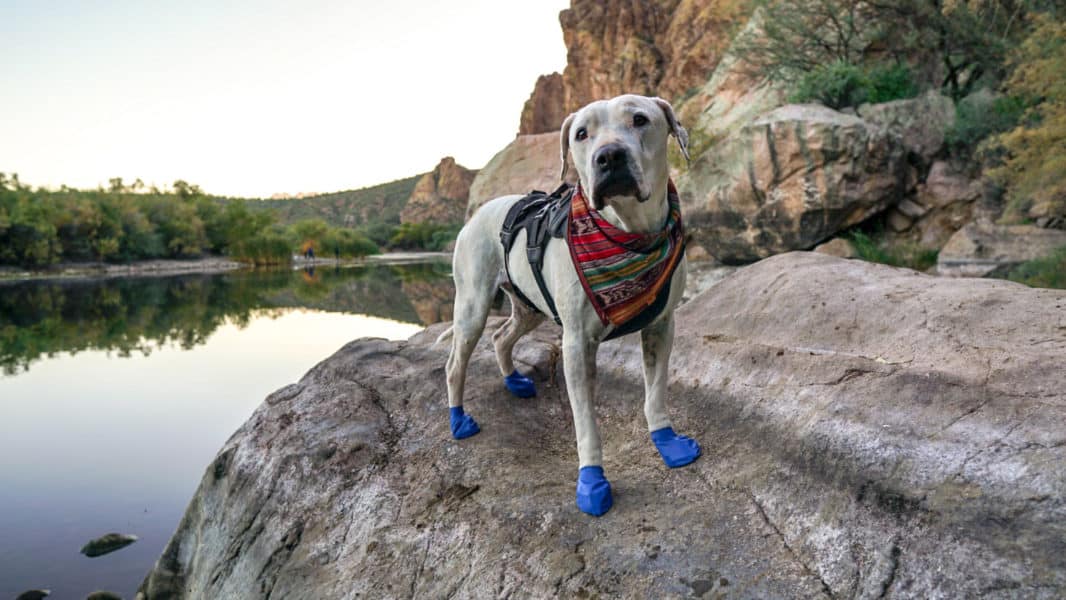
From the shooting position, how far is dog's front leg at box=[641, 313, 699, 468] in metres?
3.31

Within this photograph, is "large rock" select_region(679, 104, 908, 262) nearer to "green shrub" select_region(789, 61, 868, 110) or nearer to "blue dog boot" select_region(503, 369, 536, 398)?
"green shrub" select_region(789, 61, 868, 110)

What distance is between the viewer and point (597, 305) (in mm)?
3021

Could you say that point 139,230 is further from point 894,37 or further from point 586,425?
point 586,425

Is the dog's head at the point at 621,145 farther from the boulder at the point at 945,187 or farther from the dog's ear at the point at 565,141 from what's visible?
the boulder at the point at 945,187

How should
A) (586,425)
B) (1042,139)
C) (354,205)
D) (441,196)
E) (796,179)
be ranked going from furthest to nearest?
(354,205), (441,196), (796,179), (1042,139), (586,425)

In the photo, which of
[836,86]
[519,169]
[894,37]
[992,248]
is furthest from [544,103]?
[992,248]

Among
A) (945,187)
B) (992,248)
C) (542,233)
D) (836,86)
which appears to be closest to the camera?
(542,233)

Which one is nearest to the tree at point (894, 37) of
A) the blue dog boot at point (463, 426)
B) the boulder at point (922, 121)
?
the boulder at point (922, 121)

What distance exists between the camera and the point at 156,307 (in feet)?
84.9

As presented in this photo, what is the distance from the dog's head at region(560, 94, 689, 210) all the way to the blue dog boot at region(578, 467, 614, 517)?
1.33 metres

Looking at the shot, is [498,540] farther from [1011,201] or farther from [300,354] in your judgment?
[300,354]

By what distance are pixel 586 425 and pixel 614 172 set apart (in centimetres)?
130

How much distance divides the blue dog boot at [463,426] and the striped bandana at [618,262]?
142 cm

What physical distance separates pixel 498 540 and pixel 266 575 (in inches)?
64.8
